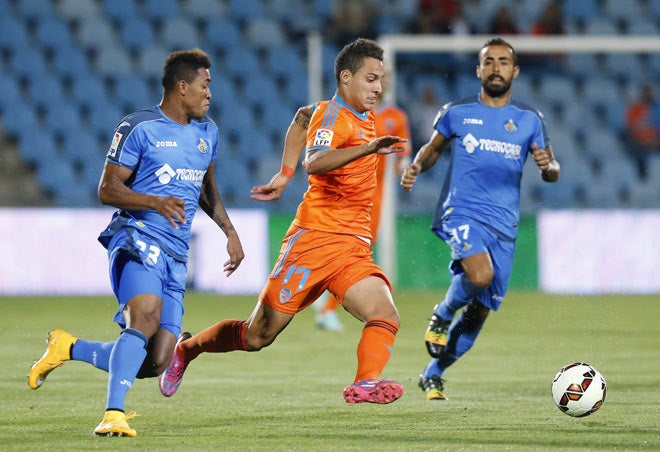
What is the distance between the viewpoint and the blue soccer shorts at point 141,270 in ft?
20.2

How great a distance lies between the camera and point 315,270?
258 inches

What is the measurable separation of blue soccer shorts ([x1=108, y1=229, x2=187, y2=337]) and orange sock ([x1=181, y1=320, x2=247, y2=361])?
0.52 m

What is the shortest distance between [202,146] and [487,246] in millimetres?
2055

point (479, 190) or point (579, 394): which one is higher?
point (479, 190)

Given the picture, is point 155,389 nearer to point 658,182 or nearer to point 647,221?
point 647,221

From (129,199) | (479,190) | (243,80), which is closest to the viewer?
(129,199)

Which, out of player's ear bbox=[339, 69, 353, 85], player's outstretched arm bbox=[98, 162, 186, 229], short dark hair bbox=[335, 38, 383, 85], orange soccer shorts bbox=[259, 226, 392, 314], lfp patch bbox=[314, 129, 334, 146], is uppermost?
short dark hair bbox=[335, 38, 383, 85]

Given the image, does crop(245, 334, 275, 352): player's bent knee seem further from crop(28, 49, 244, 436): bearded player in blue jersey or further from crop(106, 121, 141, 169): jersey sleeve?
crop(106, 121, 141, 169): jersey sleeve

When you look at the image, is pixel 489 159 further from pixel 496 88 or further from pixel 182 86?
pixel 182 86

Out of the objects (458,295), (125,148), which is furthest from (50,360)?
(458,295)

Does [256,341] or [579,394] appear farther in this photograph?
[256,341]

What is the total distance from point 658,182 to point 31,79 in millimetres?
9076

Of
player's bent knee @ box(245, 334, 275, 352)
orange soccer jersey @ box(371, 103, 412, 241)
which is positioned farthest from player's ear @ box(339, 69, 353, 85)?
orange soccer jersey @ box(371, 103, 412, 241)

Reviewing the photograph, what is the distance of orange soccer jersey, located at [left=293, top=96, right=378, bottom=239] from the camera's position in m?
6.54
